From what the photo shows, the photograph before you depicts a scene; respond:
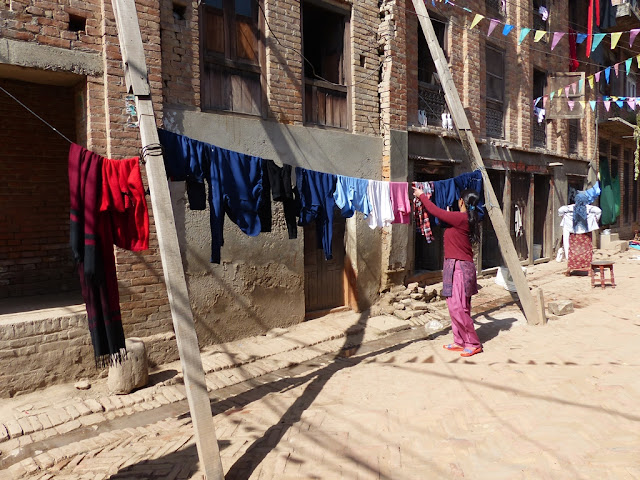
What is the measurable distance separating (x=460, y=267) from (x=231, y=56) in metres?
4.69

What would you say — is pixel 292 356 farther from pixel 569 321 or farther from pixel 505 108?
pixel 505 108

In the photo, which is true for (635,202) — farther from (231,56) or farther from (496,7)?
(231,56)

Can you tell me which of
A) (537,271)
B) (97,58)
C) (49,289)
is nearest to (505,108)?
(537,271)

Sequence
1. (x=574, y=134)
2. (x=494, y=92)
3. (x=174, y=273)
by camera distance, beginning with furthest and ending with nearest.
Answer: (x=574, y=134)
(x=494, y=92)
(x=174, y=273)

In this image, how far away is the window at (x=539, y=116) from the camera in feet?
48.5

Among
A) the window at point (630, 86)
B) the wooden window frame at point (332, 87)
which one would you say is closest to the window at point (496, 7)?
the wooden window frame at point (332, 87)

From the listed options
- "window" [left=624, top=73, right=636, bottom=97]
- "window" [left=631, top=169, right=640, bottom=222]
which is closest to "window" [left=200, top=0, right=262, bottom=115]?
"window" [left=624, top=73, right=636, bottom=97]

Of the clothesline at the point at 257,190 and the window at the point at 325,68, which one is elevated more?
the window at the point at 325,68

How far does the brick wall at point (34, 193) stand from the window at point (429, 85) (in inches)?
278

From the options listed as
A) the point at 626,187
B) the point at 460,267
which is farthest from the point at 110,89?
the point at 626,187

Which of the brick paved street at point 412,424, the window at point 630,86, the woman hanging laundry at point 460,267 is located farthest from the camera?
the window at point 630,86

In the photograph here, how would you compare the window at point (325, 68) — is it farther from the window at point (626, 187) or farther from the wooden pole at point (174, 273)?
the window at point (626, 187)

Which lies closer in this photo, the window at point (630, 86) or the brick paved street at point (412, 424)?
the brick paved street at point (412, 424)

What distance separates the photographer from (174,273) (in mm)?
3742
